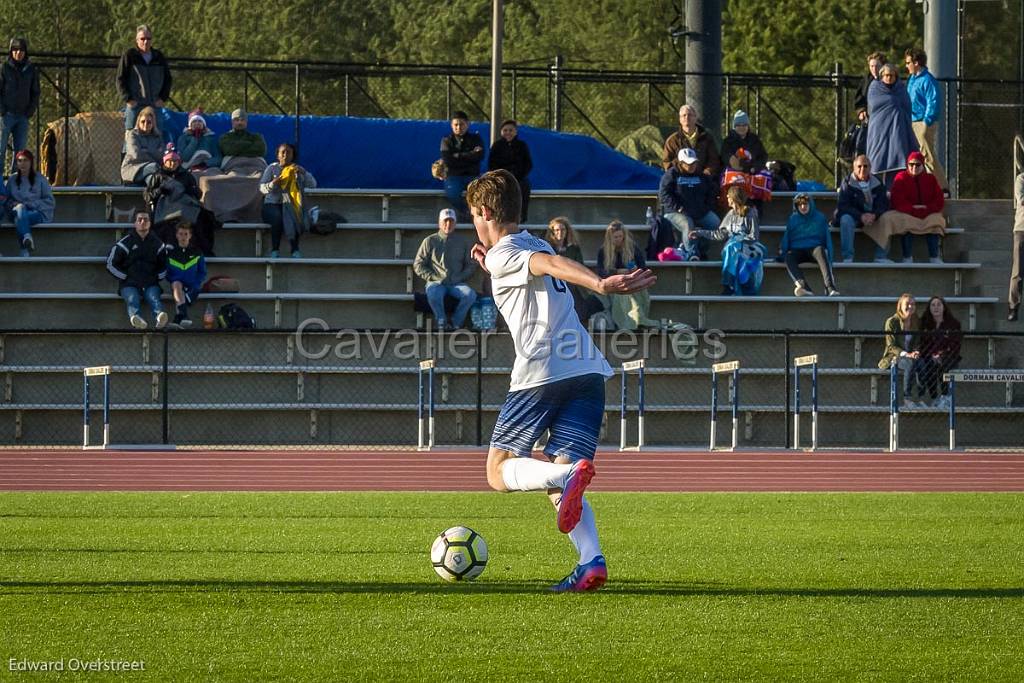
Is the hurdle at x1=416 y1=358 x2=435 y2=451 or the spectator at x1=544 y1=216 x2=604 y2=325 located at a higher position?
the spectator at x1=544 y1=216 x2=604 y2=325

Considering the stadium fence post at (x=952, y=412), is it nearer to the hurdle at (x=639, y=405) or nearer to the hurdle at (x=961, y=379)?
the hurdle at (x=961, y=379)

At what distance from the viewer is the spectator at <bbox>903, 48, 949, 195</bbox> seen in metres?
23.1

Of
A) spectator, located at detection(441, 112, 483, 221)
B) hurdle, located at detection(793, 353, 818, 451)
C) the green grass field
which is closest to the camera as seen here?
the green grass field

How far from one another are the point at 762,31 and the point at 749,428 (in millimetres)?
30225

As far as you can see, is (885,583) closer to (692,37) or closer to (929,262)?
(929,262)

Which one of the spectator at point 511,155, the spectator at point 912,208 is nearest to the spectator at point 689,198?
the spectator at point 511,155

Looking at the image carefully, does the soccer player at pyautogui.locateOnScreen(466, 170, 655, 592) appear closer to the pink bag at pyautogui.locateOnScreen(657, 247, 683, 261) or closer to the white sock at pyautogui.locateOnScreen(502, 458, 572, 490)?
the white sock at pyautogui.locateOnScreen(502, 458, 572, 490)

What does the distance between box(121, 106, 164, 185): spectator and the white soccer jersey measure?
1561cm

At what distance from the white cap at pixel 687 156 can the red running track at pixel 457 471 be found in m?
4.92

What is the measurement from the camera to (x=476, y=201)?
24.5 feet

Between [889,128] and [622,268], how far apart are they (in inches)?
234

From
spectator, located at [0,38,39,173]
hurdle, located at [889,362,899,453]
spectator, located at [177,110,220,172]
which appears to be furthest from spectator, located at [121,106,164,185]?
hurdle, located at [889,362,899,453]

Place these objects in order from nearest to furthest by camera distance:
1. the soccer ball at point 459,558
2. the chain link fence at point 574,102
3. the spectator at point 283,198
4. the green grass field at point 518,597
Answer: the green grass field at point 518,597 → the soccer ball at point 459,558 → the spectator at point 283,198 → the chain link fence at point 574,102

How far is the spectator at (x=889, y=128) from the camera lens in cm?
2292
